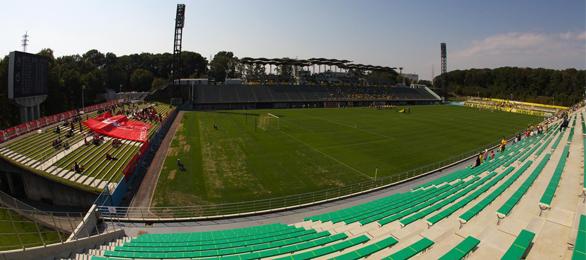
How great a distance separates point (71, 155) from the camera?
2592 centimetres

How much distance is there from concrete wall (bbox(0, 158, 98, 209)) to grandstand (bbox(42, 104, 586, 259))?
6.88 metres

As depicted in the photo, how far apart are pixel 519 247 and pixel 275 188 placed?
51.6ft

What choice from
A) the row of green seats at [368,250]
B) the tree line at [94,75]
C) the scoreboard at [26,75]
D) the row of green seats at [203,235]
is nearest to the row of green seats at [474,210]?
the row of green seats at [368,250]

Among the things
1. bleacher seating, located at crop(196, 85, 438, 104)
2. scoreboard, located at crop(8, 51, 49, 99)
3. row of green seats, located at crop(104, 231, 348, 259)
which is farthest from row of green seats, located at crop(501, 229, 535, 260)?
bleacher seating, located at crop(196, 85, 438, 104)

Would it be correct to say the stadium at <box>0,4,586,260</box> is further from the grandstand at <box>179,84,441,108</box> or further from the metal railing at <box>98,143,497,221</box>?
the grandstand at <box>179,84,441,108</box>

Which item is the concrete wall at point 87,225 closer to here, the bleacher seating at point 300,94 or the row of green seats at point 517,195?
the row of green seats at point 517,195

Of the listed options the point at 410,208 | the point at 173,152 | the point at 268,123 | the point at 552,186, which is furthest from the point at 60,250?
the point at 268,123

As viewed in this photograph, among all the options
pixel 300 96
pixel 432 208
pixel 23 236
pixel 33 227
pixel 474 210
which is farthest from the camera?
pixel 300 96

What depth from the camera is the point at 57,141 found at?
27641 millimetres

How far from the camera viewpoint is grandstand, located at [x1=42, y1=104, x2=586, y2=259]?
8.48 meters

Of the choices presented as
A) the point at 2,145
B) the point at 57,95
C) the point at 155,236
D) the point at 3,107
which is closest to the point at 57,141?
the point at 2,145

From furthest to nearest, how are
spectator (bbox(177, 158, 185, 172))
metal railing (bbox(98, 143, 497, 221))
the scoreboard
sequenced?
the scoreboard
spectator (bbox(177, 158, 185, 172))
metal railing (bbox(98, 143, 497, 221))

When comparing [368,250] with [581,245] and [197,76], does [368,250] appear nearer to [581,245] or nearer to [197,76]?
[581,245]

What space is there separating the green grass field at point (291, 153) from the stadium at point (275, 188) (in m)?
0.20
